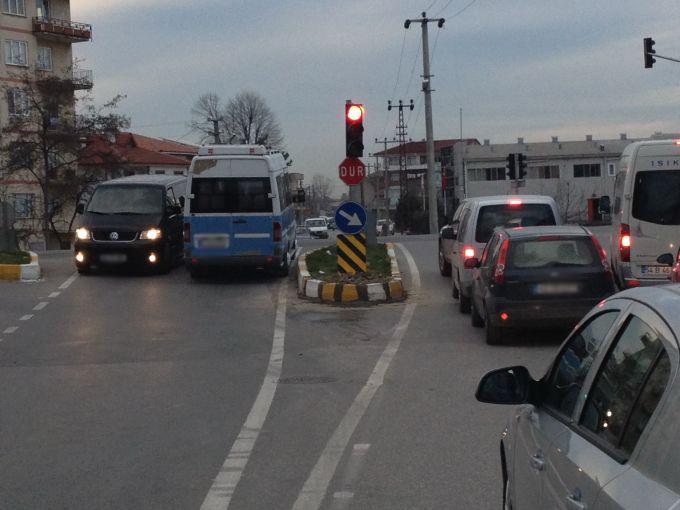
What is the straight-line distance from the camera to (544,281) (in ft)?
38.4

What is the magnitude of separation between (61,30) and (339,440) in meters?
62.8

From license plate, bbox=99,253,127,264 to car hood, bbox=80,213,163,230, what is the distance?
23.0 inches

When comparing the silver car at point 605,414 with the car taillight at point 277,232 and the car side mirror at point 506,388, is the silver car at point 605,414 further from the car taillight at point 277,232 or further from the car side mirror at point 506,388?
the car taillight at point 277,232

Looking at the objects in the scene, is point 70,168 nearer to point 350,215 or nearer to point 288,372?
point 350,215

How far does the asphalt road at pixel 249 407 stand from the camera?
6238 mm

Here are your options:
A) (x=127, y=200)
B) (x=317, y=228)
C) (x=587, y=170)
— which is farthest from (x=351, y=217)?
(x=587, y=170)

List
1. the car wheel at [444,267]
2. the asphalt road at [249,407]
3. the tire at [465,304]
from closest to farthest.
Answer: the asphalt road at [249,407], the tire at [465,304], the car wheel at [444,267]

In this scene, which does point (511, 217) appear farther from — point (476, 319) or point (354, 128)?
point (354, 128)

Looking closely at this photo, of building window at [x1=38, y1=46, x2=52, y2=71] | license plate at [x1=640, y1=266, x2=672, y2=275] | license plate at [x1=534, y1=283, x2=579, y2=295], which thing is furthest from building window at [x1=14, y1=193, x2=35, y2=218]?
license plate at [x1=534, y1=283, x2=579, y2=295]

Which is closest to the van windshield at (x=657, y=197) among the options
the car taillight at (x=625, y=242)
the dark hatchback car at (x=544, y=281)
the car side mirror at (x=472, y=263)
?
the car taillight at (x=625, y=242)

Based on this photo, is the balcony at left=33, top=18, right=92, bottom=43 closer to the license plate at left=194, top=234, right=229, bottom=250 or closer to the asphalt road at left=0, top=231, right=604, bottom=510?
the license plate at left=194, top=234, right=229, bottom=250

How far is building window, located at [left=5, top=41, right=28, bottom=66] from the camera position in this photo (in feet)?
205

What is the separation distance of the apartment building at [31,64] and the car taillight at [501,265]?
42.3 m

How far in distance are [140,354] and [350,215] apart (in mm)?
6591
